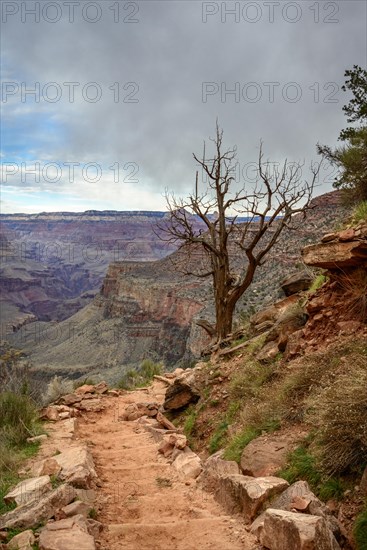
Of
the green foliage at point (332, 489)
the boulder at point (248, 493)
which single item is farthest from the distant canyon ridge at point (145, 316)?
the green foliage at point (332, 489)

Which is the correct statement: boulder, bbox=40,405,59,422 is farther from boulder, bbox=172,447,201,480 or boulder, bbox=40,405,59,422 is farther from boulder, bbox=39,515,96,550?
boulder, bbox=39,515,96,550

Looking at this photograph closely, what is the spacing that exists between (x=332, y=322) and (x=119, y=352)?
150 ft

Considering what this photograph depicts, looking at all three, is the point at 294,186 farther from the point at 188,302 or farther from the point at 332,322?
the point at 188,302

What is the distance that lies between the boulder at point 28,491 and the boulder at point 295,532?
245 centimetres

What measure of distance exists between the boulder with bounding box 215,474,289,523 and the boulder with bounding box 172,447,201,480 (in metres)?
0.99

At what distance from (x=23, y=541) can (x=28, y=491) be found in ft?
3.50

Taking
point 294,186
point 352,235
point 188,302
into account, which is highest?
point 294,186

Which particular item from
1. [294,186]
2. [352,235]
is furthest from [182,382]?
[294,186]

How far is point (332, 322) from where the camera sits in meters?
6.81

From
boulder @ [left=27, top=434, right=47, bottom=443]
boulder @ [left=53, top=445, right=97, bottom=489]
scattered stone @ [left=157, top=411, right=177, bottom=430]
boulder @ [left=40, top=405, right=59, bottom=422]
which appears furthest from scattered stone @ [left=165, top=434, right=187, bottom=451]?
boulder @ [left=40, top=405, right=59, bottom=422]

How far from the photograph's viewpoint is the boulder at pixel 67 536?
141 inches

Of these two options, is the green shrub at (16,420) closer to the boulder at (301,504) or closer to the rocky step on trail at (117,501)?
the rocky step on trail at (117,501)

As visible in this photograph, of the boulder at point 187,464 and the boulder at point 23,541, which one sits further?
the boulder at point 187,464

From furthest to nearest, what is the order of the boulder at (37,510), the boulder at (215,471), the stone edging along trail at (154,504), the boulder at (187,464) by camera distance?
the boulder at (187,464) → the boulder at (215,471) → the boulder at (37,510) → the stone edging along trail at (154,504)
